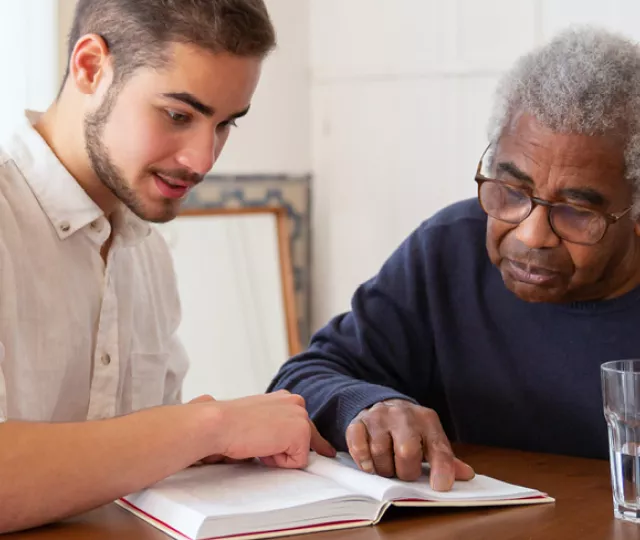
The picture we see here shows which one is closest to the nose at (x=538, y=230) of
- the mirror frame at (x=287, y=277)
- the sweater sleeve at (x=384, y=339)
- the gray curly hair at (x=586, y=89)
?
the gray curly hair at (x=586, y=89)

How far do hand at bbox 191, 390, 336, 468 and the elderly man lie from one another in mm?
73

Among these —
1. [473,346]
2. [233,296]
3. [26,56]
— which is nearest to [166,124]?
[473,346]

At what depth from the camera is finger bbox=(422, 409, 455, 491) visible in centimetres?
119

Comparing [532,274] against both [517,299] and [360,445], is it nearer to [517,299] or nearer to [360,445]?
[517,299]

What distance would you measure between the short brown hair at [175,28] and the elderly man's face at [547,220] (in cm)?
43

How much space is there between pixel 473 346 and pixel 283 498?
75cm

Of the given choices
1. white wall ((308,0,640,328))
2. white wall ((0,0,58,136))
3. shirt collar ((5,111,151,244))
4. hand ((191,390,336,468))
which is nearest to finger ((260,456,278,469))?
hand ((191,390,336,468))

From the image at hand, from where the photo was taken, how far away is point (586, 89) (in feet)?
4.93

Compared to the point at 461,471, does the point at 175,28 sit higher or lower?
higher

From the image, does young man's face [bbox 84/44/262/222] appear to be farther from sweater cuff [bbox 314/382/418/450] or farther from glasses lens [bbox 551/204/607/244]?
glasses lens [bbox 551/204/607/244]

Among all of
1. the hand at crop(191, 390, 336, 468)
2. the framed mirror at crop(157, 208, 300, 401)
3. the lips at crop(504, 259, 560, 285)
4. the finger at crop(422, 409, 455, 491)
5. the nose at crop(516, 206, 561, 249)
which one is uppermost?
the nose at crop(516, 206, 561, 249)

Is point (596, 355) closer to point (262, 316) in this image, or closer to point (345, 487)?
point (345, 487)

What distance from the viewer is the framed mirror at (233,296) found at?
10.4 ft

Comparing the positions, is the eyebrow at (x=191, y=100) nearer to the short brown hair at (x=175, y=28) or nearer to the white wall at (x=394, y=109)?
the short brown hair at (x=175, y=28)
